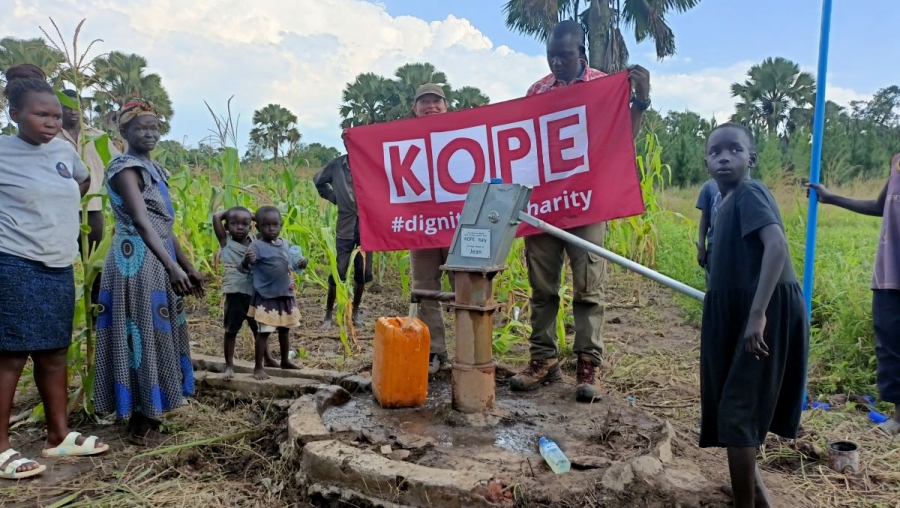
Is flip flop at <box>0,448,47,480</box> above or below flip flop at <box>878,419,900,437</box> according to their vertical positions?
above

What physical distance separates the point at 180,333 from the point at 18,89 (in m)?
1.22

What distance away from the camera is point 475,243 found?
257cm

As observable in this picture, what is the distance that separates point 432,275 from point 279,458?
133cm

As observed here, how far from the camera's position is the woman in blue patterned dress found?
2.59 m

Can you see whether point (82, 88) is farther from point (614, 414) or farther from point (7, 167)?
point (614, 414)

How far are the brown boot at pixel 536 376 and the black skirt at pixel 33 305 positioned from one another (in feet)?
6.74

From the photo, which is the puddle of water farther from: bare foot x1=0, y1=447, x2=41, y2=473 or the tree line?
the tree line

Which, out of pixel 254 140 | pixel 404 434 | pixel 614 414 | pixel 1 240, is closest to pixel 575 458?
pixel 614 414

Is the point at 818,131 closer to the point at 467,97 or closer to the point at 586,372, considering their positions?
the point at 586,372

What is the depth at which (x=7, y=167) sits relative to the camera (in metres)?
2.33

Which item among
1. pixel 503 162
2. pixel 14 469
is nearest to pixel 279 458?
pixel 14 469

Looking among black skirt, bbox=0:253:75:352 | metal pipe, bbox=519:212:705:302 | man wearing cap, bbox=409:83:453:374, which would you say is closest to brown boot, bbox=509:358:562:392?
man wearing cap, bbox=409:83:453:374

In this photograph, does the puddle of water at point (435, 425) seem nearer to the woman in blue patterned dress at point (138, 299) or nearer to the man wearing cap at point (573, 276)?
the man wearing cap at point (573, 276)

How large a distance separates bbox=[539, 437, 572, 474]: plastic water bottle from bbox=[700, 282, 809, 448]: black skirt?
0.47 meters
